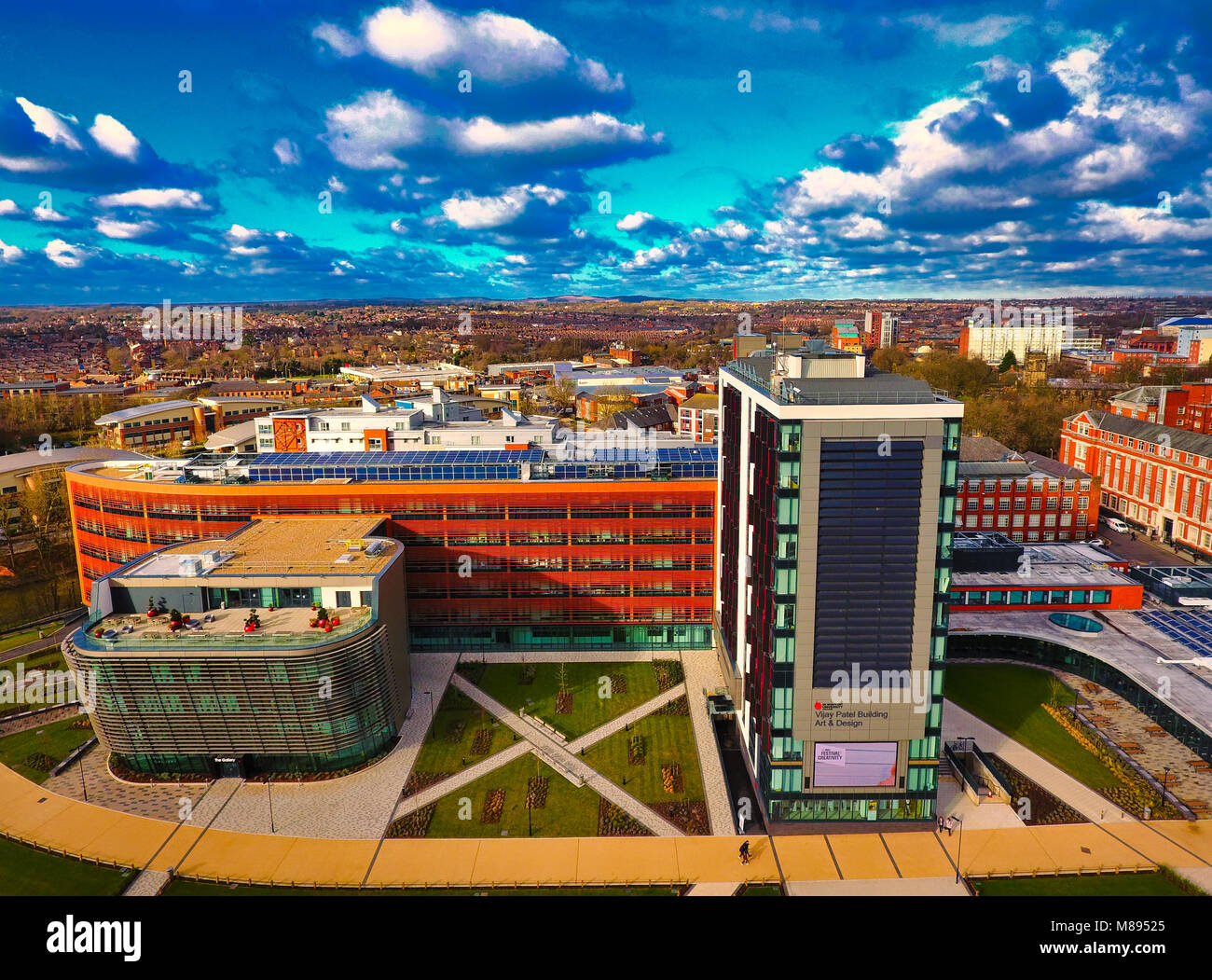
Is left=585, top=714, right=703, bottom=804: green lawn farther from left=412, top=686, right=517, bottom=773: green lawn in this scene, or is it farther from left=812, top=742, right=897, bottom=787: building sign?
left=812, top=742, right=897, bottom=787: building sign

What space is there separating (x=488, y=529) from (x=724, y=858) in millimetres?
32338

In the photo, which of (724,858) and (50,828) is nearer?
(724,858)

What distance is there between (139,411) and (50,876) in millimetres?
109013

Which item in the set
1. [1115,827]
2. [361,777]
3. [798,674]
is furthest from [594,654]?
[1115,827]

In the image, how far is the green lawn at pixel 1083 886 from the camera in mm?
36938

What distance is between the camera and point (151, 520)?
2596 inches

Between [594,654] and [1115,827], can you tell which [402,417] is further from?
[1115,827]

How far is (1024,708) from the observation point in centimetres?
5406

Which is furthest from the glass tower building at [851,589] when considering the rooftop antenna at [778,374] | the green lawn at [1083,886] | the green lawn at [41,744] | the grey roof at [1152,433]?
the grey roof at [1152,433]

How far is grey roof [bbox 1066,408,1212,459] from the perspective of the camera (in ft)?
289

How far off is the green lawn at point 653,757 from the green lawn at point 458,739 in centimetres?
654

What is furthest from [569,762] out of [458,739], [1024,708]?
[1024,708]

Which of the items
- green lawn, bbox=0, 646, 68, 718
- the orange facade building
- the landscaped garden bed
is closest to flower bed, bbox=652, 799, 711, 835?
the landscaped garden bed

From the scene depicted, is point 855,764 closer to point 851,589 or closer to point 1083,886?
point 851,589
